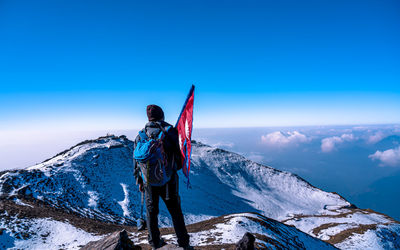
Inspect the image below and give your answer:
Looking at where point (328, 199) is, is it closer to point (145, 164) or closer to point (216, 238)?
point (216, 238)

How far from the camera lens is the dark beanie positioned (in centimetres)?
527

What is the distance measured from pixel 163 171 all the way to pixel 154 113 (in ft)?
5.62

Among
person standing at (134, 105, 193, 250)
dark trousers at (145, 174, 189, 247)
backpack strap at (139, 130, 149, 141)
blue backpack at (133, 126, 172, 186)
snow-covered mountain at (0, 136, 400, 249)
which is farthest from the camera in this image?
snow-covered mountain at (0, 136, 400, 249)

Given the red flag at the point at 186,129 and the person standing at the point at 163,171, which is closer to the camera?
the person standing at the point at 163,171

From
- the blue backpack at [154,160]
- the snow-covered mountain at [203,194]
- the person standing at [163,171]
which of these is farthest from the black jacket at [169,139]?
the snow-covered mountain at [203,194]

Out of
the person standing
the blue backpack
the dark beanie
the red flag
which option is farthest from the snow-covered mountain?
the dark beanie

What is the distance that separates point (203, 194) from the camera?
50.9m

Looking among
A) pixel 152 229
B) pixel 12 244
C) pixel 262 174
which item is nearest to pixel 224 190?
pixel 262 174

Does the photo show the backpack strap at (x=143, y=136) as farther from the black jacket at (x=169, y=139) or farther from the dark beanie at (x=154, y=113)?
the dark beanie at (x=154, y=113)

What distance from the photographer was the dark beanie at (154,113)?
5.27 m

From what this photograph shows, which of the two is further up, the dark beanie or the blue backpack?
the dark beanie

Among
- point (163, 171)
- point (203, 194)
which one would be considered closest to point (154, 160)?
point (163, 171)

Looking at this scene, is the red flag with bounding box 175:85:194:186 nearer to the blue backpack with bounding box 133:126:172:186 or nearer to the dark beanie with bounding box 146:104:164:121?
the blue backpack with bounding box 133:126:172:186

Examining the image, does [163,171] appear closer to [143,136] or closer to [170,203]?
[170,203]
